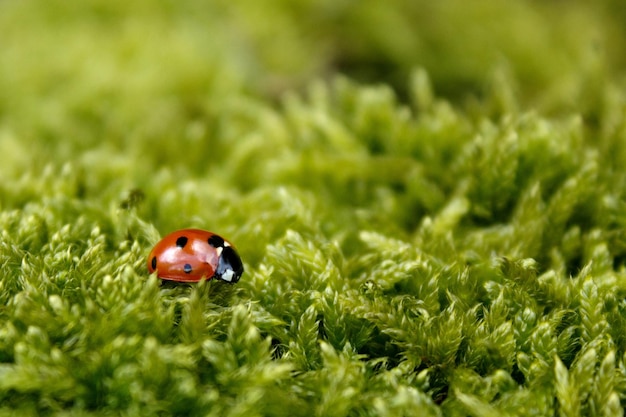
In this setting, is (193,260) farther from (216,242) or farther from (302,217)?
(302,217)

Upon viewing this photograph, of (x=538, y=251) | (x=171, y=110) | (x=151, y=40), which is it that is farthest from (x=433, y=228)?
(x=151, y=40)

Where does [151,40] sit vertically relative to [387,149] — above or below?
above

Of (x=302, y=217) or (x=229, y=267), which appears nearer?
(x=229, y=267)

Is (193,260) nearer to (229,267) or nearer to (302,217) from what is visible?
(229,267)

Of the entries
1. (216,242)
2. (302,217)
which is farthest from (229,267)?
(302,217)

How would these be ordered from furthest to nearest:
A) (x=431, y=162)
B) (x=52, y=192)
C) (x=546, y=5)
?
(x=546, y=5), (x=431, y=162), (x=52, y=192)

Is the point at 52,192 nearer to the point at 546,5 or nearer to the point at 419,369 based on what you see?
the point at 419,369

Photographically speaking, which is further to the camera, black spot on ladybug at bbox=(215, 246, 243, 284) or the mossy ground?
black spot on ladybug at bbox=(215, 246, 243, 284)

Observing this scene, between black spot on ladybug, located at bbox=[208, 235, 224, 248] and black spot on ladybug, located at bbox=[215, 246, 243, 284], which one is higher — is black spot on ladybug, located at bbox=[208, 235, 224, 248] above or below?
above
